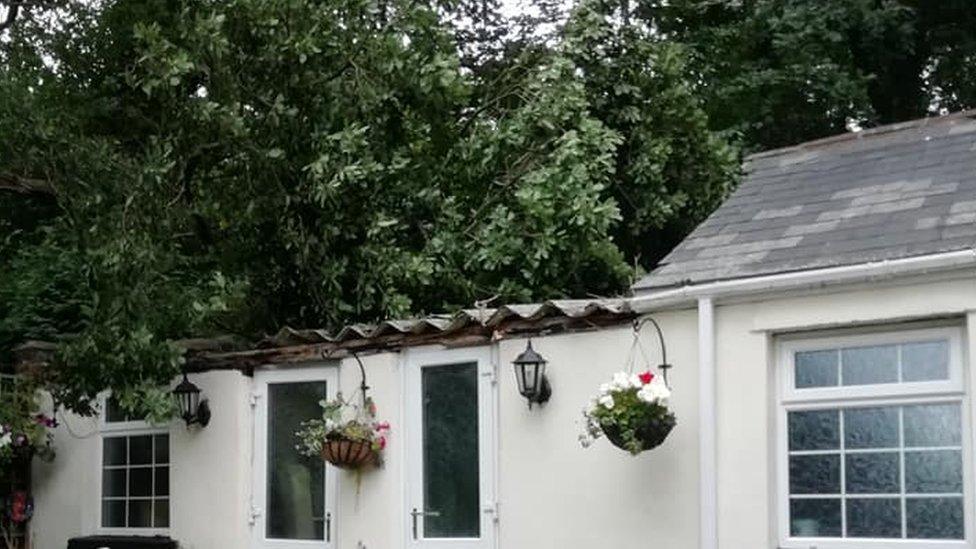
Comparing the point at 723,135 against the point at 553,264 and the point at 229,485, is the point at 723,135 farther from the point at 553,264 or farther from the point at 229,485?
the point at 229,485

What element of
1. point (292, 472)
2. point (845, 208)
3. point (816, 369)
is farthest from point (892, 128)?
point (292, 472)

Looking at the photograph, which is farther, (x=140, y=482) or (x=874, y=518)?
(x=140, y=482)

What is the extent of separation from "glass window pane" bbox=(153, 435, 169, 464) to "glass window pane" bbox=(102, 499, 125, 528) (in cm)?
58

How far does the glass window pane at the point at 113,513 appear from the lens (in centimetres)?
1123

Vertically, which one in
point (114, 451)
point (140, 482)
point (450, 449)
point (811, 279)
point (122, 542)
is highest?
point (811, 279)

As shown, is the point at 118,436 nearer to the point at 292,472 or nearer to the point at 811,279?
the point at 292,472

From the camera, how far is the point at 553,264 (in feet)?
40.0

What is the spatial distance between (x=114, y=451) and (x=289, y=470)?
1.99 meters

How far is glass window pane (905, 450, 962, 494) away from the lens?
22.5ft

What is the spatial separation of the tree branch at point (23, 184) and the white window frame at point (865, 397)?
8114 millimetres

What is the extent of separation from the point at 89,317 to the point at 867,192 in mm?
6196

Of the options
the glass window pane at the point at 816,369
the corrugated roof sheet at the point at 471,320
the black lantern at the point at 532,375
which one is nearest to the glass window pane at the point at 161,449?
the corrugated roof sheet at the point at 471,320

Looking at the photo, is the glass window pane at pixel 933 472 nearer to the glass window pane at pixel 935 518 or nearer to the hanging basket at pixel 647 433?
the glass window pane at pixel 935 518

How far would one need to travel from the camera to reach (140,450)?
11188 millimetres
